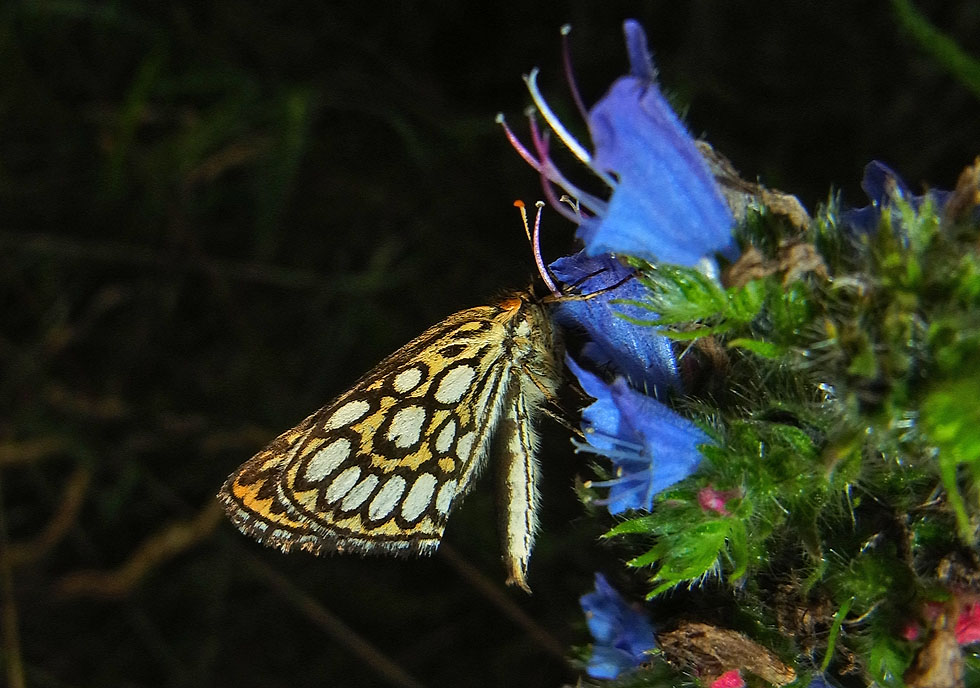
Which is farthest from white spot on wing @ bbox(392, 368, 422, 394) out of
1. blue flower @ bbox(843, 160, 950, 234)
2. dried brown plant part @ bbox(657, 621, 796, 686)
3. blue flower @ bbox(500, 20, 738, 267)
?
blue flower @ bbox(843, 160, 950, 234)

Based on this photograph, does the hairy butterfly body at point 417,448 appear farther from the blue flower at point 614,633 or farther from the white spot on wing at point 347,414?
the blue flower at point 614,633

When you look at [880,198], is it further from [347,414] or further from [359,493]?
[359,493]

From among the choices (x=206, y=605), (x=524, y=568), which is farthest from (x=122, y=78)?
(x=524, y=568)

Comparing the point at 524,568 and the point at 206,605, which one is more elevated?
the point at 524,568

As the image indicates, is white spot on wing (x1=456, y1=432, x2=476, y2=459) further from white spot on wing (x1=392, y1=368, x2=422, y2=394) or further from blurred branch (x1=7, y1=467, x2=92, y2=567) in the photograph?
blurred branch (x1=7, y1=467, x2=92, y2=567)

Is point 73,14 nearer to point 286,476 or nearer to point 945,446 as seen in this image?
point 286,476

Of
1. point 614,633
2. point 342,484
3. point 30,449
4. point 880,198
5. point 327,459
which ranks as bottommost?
point 30,449

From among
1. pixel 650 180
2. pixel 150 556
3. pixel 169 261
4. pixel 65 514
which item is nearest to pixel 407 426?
pixel 650 180
